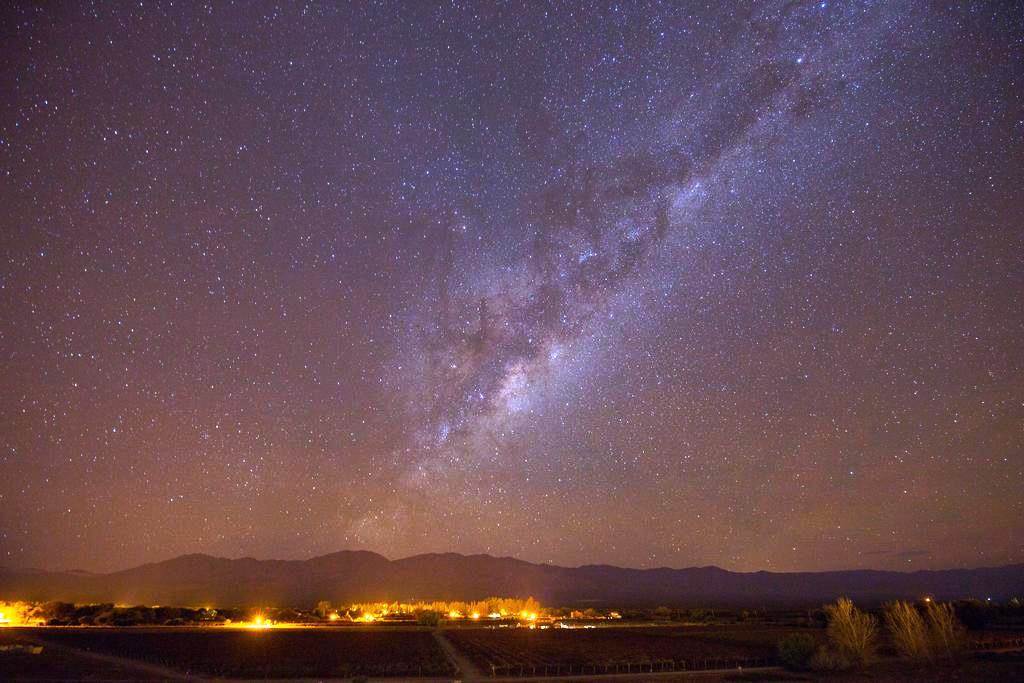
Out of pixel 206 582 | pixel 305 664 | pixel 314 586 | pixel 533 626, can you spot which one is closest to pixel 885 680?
pixel 305 664

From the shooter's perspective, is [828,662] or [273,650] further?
[273,650]

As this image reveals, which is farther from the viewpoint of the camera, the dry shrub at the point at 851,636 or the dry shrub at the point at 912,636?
the dry shrub at the point at 912,636

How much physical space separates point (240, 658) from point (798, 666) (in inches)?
1218

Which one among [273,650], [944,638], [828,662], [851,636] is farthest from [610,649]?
[273,650]

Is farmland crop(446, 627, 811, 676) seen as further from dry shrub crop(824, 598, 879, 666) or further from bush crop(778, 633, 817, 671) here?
dry shrub crop(824, 598, 879, 666)

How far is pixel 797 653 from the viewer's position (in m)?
39.0

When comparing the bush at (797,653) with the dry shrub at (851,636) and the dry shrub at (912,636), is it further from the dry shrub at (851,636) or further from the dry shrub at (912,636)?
the dry shrub at (912,636)

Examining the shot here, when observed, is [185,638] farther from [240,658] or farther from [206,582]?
[206,582]

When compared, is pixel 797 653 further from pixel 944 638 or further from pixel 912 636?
pixel 944 638

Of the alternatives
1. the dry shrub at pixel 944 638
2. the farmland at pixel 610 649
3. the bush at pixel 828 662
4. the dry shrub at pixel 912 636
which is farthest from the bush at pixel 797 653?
the dry shrub at pixel 944 638

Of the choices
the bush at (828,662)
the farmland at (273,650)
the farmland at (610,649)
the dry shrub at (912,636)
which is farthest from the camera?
the dry shrub at (912,636)

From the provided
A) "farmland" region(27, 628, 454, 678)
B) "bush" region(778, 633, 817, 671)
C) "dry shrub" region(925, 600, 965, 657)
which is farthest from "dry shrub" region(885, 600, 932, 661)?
"farmland" region(27, 628, 454, 678)

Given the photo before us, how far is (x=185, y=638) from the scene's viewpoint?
50.9 meters

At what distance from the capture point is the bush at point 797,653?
126ft
